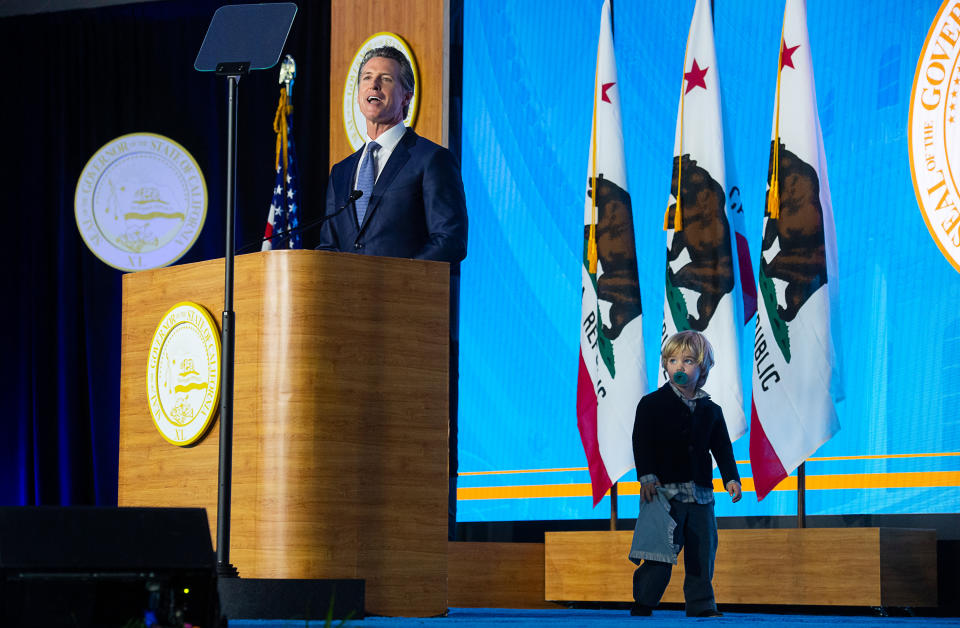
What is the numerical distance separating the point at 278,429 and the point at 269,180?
479 centimetres

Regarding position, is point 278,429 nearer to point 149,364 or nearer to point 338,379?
point 338,379

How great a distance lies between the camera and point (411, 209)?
4.08 meters

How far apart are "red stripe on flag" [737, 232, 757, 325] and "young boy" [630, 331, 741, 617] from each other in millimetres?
1259

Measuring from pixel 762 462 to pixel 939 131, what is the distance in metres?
1.58

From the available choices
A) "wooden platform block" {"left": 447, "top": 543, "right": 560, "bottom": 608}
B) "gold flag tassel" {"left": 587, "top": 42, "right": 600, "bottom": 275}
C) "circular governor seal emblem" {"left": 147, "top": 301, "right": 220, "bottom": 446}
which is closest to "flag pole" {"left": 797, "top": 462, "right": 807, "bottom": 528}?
"gold flag tassel" {"left": 587, "top": 42, "right": 600, "bottom": 275}

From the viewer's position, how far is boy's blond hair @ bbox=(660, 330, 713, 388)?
189 inches

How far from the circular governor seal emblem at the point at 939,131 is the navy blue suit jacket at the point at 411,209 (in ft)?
8.08

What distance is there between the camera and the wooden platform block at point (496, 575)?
643 centimetres

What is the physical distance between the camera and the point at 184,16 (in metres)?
8.62

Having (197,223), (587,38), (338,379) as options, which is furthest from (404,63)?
(197,223)

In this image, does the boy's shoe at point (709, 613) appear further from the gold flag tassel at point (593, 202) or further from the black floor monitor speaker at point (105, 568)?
the black floor monitor speaker at point (105, 568)

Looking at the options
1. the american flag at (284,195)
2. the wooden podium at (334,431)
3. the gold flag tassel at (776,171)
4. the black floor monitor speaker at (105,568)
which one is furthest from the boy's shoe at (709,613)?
the american flag at (284,195)

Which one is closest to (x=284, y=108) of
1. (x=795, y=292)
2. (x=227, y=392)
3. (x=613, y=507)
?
(x=613, y=507)

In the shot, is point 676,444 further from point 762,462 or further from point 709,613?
point 762,462
